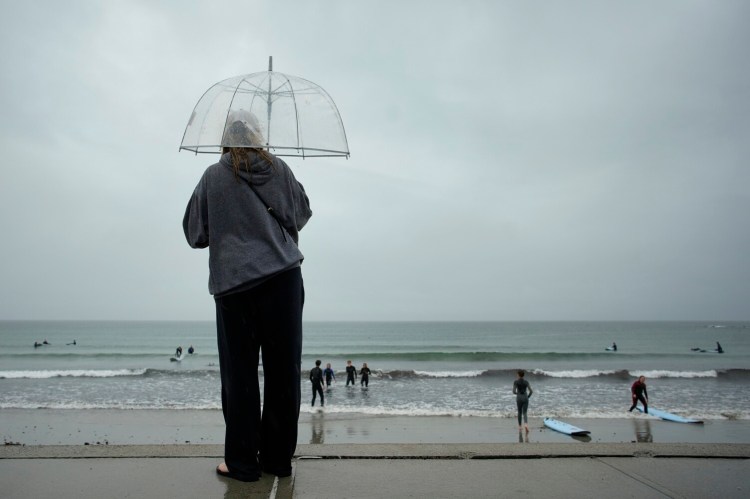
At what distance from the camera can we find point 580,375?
29.8 meters

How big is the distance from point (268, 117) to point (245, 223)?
0.65 meters

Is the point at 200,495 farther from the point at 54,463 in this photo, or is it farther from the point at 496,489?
the point at 496,489

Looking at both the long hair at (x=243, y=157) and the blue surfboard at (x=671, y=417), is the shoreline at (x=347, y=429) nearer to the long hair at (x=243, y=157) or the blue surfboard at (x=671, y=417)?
the blue surfboard at (x=671, y=417)

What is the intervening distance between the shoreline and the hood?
28.6 feet

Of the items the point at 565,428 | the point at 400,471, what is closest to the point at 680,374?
the point at 565,428

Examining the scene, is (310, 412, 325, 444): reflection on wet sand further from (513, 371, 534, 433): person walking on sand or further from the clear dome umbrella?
the clear dome umbrella

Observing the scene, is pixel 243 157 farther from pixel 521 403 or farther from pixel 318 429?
pixel 521 403

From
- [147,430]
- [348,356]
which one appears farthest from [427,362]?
[147,430]

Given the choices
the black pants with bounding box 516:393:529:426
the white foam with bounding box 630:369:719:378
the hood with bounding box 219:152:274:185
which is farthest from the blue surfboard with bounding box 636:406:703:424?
the white foam with bounding box 630:369:719:378

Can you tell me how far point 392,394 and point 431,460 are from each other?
18.1 meters

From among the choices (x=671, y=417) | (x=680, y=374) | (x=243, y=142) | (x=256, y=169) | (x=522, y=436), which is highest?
(x=243, y=142)

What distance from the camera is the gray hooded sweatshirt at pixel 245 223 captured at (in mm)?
2752

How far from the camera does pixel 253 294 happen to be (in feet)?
9.12

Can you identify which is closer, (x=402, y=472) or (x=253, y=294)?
(x=253, y=294)
